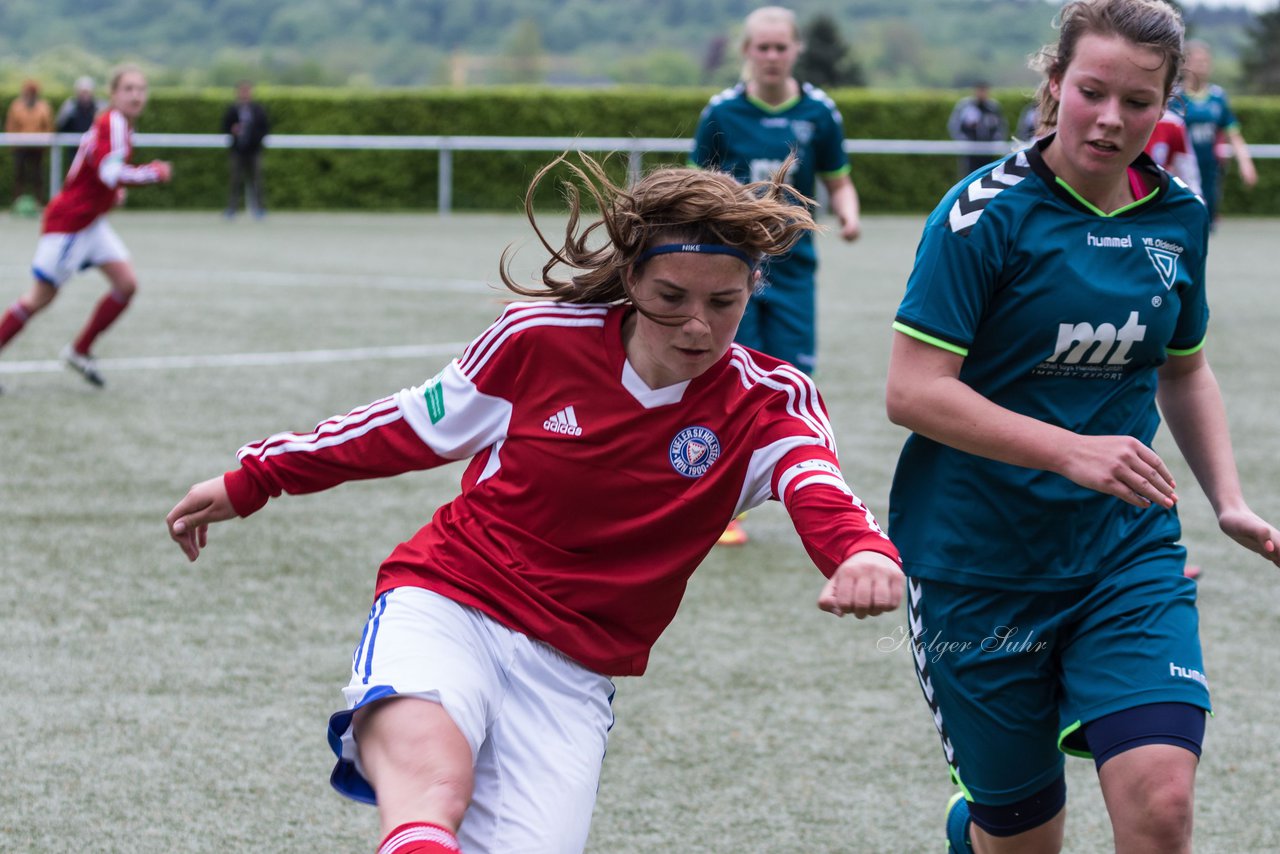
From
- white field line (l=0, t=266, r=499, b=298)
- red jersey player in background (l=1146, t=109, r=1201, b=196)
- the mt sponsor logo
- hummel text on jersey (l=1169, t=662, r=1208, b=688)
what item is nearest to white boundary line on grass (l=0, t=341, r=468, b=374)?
white field line (l=0, t=266, r=499, b=298)

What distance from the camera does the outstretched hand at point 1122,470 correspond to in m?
2.89

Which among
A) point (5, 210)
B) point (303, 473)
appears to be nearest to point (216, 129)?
point (5, 210)

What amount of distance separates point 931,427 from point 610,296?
26.1 inches

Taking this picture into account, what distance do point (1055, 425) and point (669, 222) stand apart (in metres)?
0.81

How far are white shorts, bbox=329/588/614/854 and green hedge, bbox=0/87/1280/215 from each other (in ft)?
82.0

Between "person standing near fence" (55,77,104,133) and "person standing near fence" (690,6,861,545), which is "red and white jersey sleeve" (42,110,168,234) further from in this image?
"person standing near fence" (55,77,104,133)

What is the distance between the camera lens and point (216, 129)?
100 feet

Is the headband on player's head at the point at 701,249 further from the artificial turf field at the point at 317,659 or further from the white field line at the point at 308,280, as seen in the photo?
the white field line at the point at 308,280

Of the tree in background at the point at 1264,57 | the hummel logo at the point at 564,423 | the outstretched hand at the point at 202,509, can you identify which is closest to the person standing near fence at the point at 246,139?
the outstretched hand at the point at 202,509

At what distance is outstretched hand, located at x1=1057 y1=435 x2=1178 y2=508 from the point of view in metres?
2.89

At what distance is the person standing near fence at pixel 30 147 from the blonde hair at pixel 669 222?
24903mm

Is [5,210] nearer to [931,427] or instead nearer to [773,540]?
[773,540]

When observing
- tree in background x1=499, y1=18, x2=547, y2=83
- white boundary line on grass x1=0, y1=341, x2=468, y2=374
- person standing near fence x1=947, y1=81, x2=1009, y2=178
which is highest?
white boundary line on grass x1=0, y1=341, x2=468, y2=374

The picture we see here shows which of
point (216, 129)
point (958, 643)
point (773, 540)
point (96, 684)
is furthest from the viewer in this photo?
point (216, 129)
